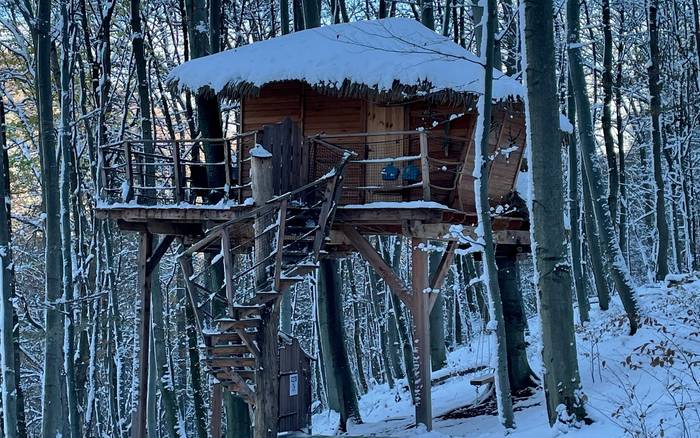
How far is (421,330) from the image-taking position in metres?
11.1

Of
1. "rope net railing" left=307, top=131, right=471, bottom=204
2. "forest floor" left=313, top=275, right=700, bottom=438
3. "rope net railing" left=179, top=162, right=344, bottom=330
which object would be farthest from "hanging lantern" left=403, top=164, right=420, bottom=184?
"forest floor" left=313, top=275, right=700, bottom=438

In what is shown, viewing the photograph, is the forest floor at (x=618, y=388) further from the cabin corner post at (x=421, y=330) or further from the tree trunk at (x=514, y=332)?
the tree trunk at (x=514, y=332)

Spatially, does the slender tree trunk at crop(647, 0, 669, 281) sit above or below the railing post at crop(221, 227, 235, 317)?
above

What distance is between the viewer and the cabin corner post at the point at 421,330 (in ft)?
35.9

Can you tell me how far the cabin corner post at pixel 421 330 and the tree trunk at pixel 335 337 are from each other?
3281 millimetres

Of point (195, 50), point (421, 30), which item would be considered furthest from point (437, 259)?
point (195, 50)

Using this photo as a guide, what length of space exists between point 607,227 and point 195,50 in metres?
8.03

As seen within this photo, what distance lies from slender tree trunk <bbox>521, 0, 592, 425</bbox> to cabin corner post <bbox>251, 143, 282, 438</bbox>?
3290mm

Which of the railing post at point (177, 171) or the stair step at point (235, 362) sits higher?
the railing post at point (177, 171)

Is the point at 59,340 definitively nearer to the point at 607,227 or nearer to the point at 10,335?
the point at 10,335

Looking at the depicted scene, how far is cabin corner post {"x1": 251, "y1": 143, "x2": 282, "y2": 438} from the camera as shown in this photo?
9406 millimetres

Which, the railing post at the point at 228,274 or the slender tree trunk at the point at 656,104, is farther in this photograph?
the slender tree trunk at the point at 656,104

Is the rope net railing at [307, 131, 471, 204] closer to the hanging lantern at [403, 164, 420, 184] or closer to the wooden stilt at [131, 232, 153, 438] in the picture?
the hanging lantern at [403, 164, 420, 184]

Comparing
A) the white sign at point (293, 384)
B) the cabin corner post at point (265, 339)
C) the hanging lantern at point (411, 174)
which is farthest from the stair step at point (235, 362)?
the white sign at point (293, 384)
